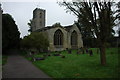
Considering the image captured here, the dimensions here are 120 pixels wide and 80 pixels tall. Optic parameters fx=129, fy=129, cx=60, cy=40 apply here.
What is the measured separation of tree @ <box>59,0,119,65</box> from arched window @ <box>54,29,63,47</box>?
3239 cm

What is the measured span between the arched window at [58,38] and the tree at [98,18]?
32.4 m

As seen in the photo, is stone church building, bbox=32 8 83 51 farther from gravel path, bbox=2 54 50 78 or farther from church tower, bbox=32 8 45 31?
gravel path, bbox=2 54 50 78

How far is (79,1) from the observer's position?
12859 mm

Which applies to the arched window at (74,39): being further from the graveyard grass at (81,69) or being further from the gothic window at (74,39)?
the graveyard grass at (81,69)

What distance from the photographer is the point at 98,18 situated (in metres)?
12.7

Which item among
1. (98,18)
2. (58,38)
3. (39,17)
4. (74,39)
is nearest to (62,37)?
(58,38)

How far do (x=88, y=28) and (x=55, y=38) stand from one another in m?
33.0

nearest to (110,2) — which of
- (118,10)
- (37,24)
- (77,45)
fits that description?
(118,10)

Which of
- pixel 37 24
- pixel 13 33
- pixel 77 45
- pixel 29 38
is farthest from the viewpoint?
pixel 37 24

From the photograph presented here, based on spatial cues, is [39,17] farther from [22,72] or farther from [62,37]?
[22,72]

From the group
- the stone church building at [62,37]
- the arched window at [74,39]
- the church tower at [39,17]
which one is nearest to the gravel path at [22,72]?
the stone church building at [62,37]

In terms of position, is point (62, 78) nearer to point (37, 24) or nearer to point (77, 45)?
point (77, 45)

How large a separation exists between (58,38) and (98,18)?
33.6 metres

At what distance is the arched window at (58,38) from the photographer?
4531 cm
